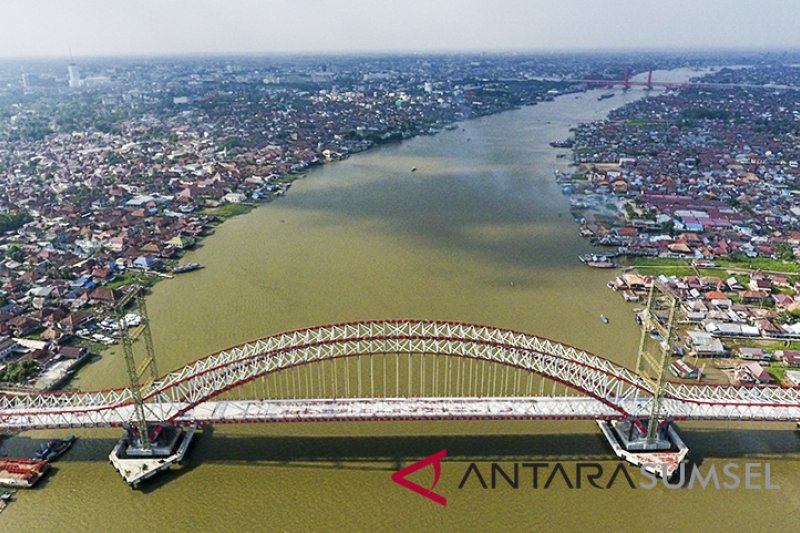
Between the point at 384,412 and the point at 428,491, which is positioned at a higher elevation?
the point at 384,412

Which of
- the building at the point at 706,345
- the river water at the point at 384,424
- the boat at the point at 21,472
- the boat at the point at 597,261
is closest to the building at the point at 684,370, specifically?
the building at the point at 706,345

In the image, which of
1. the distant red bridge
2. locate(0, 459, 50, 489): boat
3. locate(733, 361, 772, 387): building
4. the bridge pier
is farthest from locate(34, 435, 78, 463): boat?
the distant red bridge

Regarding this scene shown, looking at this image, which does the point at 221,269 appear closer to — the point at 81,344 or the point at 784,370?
the point at 81,344

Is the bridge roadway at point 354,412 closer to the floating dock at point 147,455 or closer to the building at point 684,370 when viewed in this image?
the floating dock at point 147,455

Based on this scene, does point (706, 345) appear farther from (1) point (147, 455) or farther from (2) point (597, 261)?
(1) point (147, 455)

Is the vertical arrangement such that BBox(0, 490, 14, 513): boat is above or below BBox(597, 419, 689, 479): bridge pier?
below

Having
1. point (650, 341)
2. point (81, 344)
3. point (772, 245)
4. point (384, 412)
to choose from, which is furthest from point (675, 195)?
point (81, 344)

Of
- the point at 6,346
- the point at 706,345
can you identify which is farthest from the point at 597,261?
the point at 6,346

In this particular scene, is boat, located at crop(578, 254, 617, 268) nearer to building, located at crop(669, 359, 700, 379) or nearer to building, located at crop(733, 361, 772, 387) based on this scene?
building, located at crop(669, 359, 700, 379)
